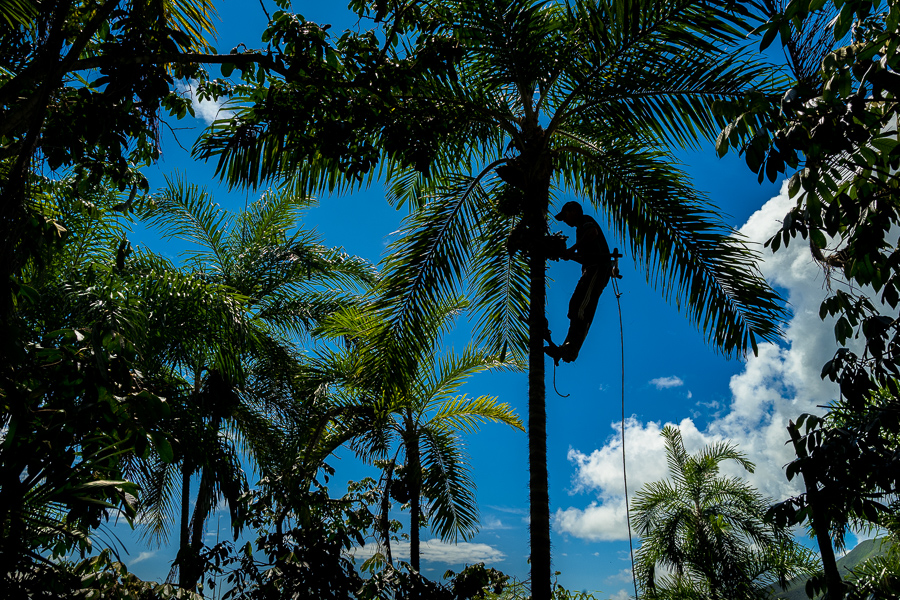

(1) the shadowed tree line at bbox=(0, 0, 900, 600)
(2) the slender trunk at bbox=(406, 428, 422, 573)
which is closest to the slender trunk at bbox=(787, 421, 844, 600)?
(1) the shadowed tree line at bbox=(0, 0, 900, 600)

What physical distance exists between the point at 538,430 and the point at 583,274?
143 centimetres

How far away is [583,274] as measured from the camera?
5.37m

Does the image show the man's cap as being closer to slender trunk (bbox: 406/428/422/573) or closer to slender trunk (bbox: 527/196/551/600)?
slender trunk (bbox: 527/196/551/600)

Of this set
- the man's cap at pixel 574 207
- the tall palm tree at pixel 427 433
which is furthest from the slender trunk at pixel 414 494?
the man's cap at pixel 574 207

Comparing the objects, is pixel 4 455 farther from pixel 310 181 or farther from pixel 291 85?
pixel 310 181

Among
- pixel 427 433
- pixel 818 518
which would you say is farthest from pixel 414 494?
pixel 818 518

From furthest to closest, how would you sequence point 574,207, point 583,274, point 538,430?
1. point 574,207
2. point 583,274
3. point 538,430

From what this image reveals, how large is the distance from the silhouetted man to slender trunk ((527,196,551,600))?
20cm

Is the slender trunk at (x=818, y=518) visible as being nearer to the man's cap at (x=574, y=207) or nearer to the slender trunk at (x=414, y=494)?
the man's cap at (x=574, y=207)

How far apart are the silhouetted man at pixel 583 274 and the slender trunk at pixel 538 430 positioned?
0.20 metres

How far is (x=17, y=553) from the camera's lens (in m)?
2.71

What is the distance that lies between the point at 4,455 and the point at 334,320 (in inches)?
223

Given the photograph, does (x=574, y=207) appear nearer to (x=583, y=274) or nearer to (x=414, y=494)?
(x=583, y=274)

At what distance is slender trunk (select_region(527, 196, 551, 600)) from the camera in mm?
4746
